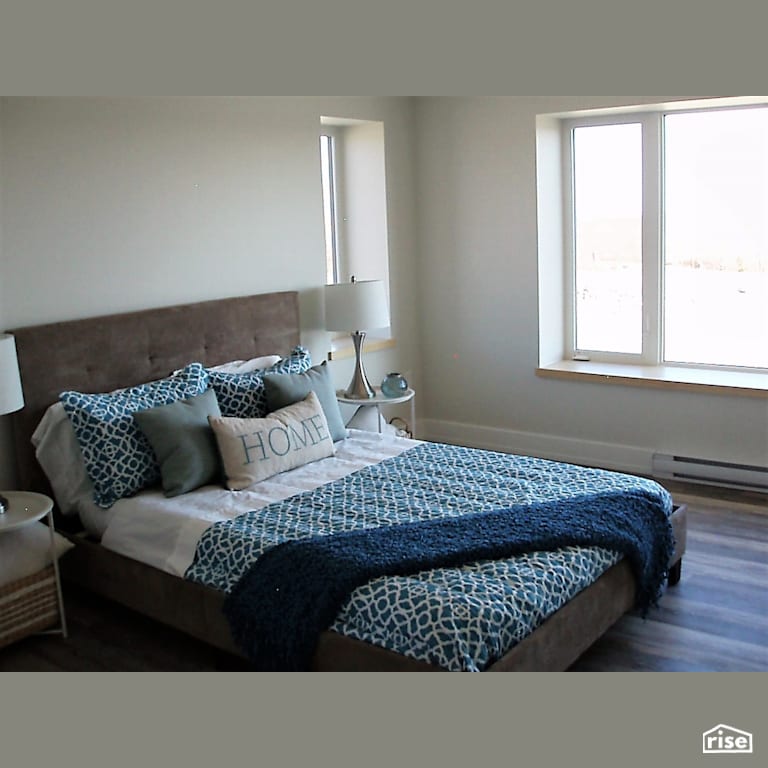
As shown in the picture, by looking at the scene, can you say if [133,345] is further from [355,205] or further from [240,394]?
[355,205]

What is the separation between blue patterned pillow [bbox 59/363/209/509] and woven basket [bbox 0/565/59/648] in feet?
1.20

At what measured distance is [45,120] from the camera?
3566 mm

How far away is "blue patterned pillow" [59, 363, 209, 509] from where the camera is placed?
11.2 feet

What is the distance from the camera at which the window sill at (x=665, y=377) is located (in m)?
4.59

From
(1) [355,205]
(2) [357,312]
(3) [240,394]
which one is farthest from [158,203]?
(1) [355,205]

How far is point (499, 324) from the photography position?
17.6ft

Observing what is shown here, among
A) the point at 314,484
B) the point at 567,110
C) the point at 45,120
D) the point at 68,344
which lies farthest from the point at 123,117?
the point at 567,110

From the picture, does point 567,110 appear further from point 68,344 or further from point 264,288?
point 68,344

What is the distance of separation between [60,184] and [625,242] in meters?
3.03

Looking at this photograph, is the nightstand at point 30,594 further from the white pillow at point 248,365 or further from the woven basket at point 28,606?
the white pillow at point 248,365

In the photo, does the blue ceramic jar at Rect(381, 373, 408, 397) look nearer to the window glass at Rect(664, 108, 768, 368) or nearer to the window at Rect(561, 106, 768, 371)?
the window at Rect(561, 106, 768, 371)

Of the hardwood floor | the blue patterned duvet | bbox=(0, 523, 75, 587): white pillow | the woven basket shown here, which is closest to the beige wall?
bbox=(0, 523, 75, 587): white pillow

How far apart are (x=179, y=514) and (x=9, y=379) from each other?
2.46ft

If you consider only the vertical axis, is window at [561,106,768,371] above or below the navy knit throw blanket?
above
